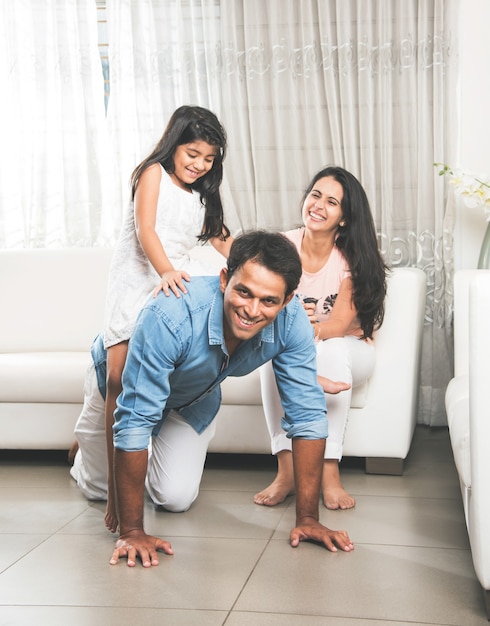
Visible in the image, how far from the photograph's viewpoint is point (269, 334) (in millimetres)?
2256

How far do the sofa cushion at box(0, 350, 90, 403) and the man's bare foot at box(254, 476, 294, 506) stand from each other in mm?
812

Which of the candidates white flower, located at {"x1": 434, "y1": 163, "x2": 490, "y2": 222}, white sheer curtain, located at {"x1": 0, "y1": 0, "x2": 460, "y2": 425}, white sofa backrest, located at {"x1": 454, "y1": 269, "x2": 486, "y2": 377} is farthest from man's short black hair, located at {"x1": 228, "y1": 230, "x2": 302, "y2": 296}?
white sheer curtain, located at {"x1": 0, "y1": 0, "x2": 460, "y2": 425}

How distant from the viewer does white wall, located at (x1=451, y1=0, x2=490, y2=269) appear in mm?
3799

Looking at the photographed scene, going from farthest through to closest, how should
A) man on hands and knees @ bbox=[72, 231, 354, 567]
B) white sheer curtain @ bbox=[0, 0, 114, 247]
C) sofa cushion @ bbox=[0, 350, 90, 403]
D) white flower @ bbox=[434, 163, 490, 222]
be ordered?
white sheer curtain @ bbox=[0, 0, 114, 247], white flower @ bbox=[434, 163, 490, 222], sofa cushion @ bbox=[0, 350, 90, 403], man on hands and knees @ bbox=[72, 231, 354, 567]

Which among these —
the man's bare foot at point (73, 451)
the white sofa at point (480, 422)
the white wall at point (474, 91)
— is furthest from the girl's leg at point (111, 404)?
the white wall at point (474, 91)

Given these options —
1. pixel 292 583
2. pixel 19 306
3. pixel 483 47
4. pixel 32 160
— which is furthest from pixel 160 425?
pixel 483 47

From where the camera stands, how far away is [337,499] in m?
2.67

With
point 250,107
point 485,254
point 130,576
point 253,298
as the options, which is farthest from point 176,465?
point 250,107

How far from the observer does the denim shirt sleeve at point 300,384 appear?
230 centimetres

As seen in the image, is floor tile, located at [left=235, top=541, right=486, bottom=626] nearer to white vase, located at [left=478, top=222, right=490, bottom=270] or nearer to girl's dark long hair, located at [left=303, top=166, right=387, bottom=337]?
girl's dark long hair, located at [left=303, top=166, right=387, bottom=337]

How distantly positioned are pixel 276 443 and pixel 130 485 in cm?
73

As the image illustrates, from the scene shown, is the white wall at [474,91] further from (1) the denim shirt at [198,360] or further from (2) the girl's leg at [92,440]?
(2) the girl's leg at [92,440]

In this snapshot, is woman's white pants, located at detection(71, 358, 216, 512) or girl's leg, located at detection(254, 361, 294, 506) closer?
woman's white pants, located at detection(71, 358, 216, 512)

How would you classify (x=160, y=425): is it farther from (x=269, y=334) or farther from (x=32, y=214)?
(x=32, y=214)
